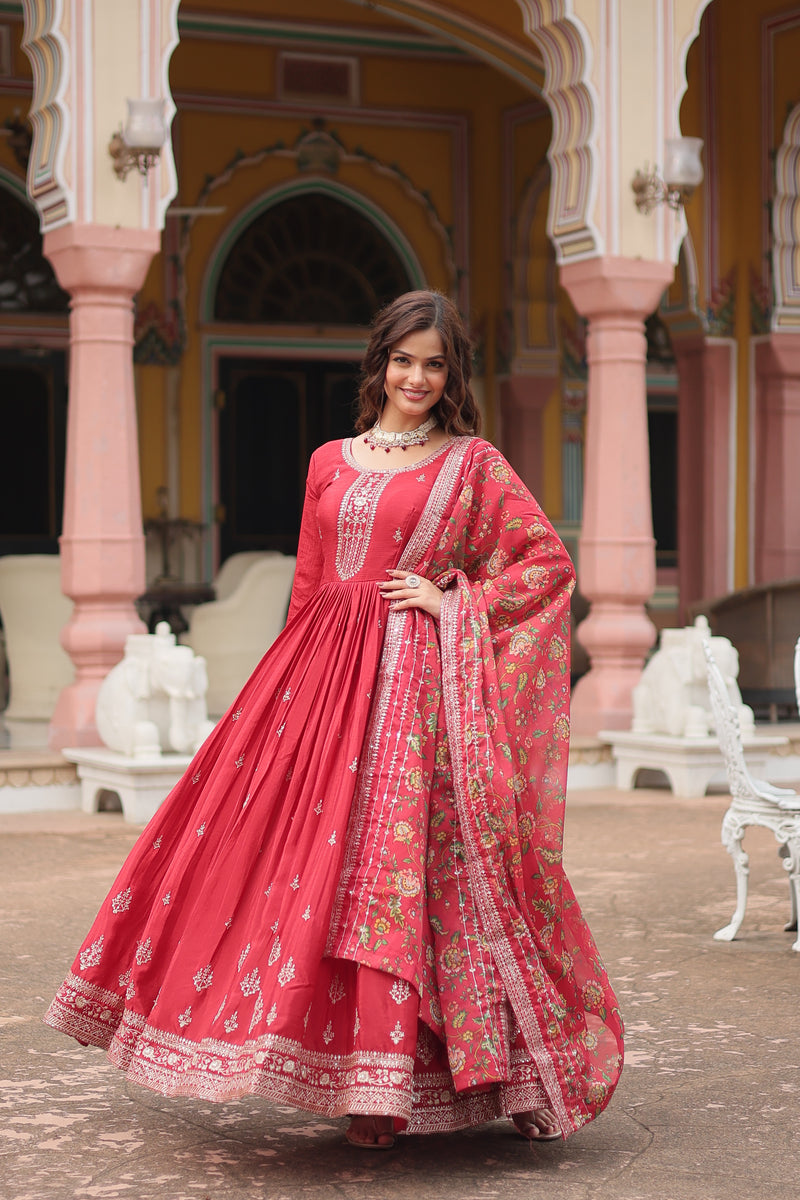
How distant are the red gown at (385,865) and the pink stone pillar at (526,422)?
30.0ft

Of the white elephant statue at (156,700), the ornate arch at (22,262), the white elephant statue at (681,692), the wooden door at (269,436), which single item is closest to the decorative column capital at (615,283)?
the white elephant statue at (681,692)

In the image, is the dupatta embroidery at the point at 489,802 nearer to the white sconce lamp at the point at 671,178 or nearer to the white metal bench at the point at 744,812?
the white metal bench at the point at 744,812

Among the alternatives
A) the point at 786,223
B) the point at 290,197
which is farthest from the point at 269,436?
the point at 786,223

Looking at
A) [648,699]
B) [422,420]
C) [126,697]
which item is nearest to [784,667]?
[648,699]

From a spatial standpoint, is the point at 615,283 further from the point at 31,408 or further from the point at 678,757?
the point at 31,408

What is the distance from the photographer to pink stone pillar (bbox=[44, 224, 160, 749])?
728cm

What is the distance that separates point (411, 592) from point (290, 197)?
30.1 feet

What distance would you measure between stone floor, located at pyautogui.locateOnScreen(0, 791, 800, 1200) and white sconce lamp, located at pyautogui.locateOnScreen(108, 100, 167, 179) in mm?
3198

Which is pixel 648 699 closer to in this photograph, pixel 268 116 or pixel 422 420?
pixel 422 420

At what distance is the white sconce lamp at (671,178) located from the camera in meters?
7.83

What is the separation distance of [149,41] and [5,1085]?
16.2ft

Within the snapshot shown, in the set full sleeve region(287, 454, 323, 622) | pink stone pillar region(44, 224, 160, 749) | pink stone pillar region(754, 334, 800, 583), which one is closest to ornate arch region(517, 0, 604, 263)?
pink stone pillar region(44, 224, 160, 749)

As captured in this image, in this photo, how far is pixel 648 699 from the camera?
7.79 meters

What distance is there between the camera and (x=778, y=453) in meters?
11.3
